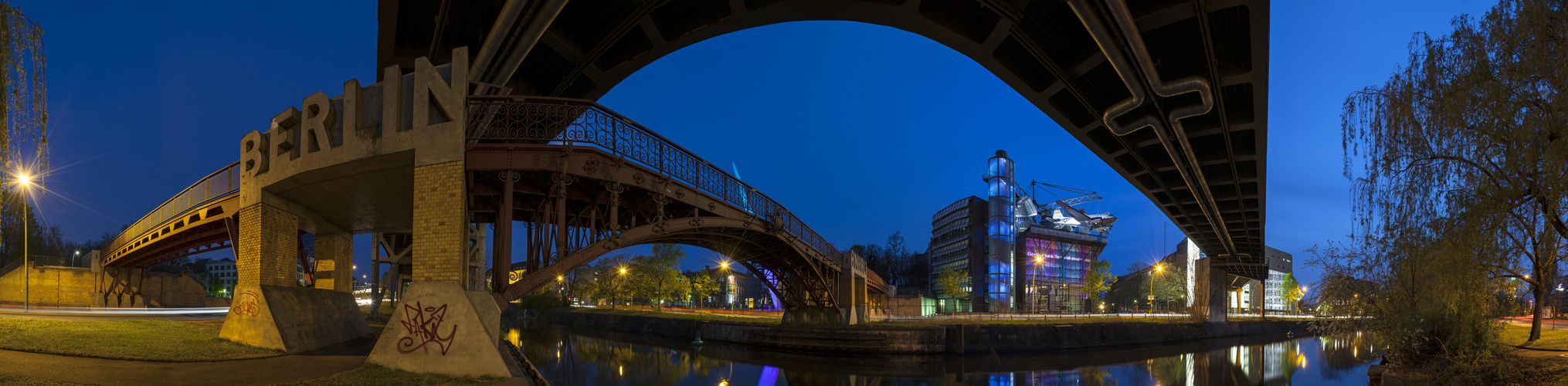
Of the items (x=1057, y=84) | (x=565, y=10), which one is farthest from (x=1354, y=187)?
(x=565, y=10)

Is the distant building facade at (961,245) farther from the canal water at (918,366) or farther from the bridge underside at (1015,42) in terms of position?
the bridge underside at (1015,42)

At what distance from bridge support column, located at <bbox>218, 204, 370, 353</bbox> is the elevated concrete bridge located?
0.06 meters

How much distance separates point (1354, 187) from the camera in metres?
13.8

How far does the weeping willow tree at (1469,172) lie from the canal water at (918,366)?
11.4ft

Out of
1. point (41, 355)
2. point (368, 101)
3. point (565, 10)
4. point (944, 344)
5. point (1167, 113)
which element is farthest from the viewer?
point (944, 344)

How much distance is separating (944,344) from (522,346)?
811 inches

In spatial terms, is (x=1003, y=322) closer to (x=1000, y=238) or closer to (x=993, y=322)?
(x=993, y=322)

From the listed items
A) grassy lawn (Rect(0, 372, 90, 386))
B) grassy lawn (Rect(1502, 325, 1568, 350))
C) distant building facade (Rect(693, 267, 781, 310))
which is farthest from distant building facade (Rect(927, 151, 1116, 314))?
grassy lawn (Rect(0, 372, 90, 386))

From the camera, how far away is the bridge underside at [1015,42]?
12.6m

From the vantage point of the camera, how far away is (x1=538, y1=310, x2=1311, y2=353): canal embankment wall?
101 ft

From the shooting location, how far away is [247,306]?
53.5ft

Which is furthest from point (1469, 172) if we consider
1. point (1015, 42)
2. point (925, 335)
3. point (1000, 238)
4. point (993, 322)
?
point (1000, 238)

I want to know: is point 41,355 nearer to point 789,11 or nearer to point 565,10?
point 565,10

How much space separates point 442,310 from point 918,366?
19.9 metres
